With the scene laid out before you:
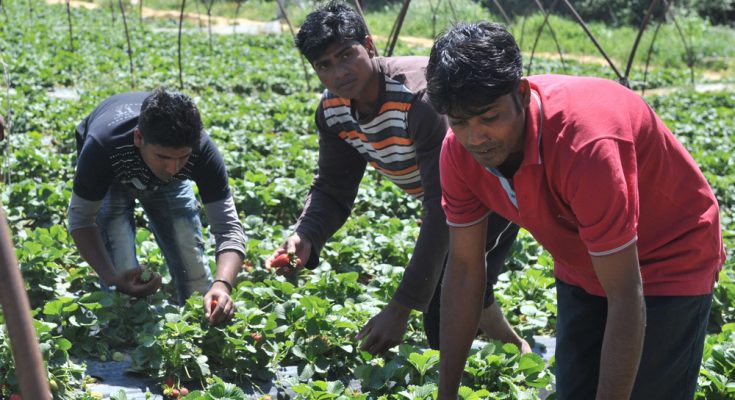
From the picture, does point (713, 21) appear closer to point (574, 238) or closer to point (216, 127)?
point (216, 127)

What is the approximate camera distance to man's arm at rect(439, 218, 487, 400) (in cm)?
237

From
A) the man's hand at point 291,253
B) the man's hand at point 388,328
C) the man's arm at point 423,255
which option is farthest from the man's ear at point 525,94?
the man's hand at point 291,253

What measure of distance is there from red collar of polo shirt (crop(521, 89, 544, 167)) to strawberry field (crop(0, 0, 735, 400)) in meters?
1.03

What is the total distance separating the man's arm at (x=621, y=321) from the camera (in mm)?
1889

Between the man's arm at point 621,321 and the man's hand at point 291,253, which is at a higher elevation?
the man's arm at point 621,321

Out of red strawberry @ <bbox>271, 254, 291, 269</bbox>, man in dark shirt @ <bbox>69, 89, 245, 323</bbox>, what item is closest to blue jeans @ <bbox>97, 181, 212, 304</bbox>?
man in dark shirt @ <bbox>69, 89, 245, 323</bbox>

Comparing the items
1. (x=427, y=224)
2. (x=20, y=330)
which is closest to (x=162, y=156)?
(x=427, y=224)

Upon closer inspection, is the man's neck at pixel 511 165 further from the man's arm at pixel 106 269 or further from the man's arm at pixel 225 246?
the man's arm at pixel 106 269

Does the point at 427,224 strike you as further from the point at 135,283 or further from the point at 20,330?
the point at 20,330

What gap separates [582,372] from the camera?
2387 mm

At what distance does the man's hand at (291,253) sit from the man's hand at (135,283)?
1.70 feet

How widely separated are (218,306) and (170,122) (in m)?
0.67

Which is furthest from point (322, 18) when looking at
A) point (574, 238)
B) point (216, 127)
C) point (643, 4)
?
point (643, 4)

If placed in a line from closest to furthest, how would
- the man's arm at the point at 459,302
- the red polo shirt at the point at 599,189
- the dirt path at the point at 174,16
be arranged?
the red polo shirt at the point at 599,189, the man's arm at the point at 459,302, the dirt path at the point at 174,16
